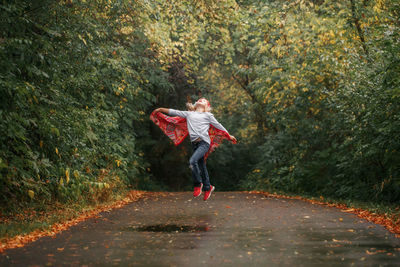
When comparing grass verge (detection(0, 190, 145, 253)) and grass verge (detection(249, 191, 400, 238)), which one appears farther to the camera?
grass verge (detection(249, 191, 400, 238))

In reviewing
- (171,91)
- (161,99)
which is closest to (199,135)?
(171,91)

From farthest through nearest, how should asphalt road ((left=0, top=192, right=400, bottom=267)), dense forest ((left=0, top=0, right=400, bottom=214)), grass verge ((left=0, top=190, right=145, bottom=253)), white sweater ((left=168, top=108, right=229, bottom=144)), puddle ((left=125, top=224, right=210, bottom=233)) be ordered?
white sweater ((left=168, top=108, right=229, bottom=144))
dense forest ((left=0, top=0, right=400, bottom=214))
puddle ((left=125, top=224, right=210, bottom=233))
grass verge ((left=0, top=190, right=145, bottom=253))
asphalt road ((left=0, top=192, right=400, bottom=267))

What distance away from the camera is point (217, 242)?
711 centimetres

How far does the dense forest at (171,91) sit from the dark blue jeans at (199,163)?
2.14 metres

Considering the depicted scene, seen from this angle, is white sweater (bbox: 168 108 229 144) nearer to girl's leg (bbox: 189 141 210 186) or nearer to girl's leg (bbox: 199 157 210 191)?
girl's leg (bbox: 189 141 210 186)

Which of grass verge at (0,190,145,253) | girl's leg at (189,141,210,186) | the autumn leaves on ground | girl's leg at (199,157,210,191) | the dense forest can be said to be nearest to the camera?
grass verge at (0,190,145,253)

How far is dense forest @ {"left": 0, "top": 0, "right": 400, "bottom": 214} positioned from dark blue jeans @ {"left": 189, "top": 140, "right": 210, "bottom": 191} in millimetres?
2143

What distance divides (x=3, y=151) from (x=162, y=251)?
3629 millimetres

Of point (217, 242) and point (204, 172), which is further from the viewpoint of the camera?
point (204, 172)

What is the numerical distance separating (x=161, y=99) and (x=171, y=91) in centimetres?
100

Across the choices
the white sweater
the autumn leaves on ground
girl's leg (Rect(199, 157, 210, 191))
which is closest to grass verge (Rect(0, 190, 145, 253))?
the autumn leaves on ground

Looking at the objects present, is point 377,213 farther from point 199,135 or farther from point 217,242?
point 217,242

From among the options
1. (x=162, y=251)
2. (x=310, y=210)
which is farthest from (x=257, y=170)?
(x=162, y=251)

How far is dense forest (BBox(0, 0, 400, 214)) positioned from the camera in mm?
9234
